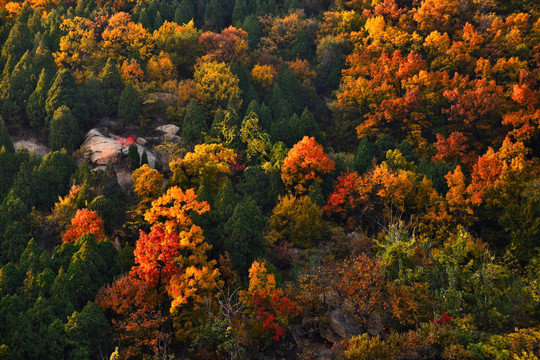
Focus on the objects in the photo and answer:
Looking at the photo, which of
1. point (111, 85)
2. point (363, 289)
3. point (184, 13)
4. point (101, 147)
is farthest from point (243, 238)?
point (184, 13)

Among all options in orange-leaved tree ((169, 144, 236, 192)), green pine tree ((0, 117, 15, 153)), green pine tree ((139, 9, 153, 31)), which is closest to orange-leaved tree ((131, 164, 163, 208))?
orange-leaved tree ((169, 144, 236, 192))

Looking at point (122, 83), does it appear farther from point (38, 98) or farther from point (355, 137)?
point (355, 137)

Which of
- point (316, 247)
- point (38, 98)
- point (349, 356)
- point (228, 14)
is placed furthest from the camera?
point (228, 14)

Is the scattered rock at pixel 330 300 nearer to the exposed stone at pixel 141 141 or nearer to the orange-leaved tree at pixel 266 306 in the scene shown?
the orange-leaved tree at pixel 266 306

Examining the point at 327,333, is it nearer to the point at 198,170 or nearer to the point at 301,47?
the point at 198,170

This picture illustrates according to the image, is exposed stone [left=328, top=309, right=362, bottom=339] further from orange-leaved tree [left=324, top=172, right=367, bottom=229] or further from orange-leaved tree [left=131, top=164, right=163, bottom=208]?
orange-leaved tree [left=131, top=164, right=163, bottom=208]

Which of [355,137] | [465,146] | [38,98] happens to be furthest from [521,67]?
[38,98]
